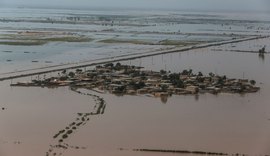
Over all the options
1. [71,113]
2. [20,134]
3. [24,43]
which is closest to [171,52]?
[24,43]

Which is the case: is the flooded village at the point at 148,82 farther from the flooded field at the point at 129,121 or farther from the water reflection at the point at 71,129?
the water reflection at the point at 71,129

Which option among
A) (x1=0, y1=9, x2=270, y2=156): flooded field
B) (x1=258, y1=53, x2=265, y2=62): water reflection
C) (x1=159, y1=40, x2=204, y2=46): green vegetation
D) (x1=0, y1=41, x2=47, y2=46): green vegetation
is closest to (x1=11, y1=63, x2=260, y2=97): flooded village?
(x1=0, y1=9, x2=270, y2=156): flooded field

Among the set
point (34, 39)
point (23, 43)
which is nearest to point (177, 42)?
point (34, 39)

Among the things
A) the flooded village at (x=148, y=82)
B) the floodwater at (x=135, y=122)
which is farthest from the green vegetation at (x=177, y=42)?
the floodwater at (x=135, y=122)

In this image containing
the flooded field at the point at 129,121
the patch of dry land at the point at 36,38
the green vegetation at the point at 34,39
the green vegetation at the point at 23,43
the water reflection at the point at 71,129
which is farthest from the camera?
the patch of dry land at the point at 36,38

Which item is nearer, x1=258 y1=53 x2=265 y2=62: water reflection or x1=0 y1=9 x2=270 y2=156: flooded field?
x1=0 y1=9 x2=270 y2=156: flooded field

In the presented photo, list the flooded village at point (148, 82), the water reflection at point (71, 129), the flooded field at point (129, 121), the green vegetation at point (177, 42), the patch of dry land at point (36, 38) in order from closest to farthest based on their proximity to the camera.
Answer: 1. the water reflection at point (71, 129)
2. the flooded field at point (129, 121)
3. the flooded village at point (148, 82)
4. the patch of dry land at point (36, 38)
5. the green vegetation at point (177, 42)

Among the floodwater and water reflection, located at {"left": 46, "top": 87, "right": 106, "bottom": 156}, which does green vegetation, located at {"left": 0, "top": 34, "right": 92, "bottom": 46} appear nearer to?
the floodwater

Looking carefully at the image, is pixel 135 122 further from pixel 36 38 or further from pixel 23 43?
pixel 36 38
